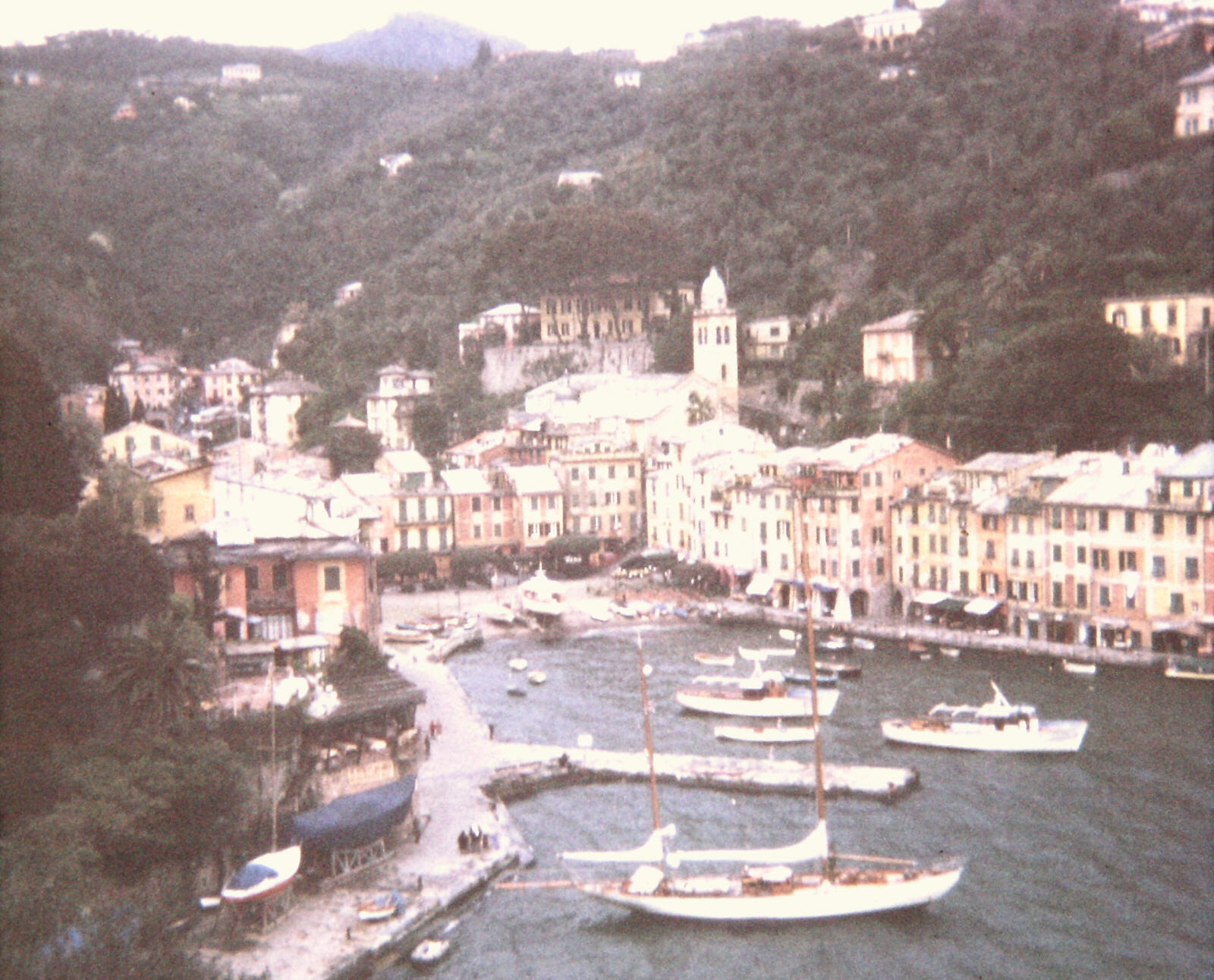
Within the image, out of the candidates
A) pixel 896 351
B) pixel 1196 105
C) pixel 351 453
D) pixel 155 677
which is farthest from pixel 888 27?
pixel 155 677

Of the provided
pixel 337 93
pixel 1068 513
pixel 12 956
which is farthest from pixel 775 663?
pixel 337 93

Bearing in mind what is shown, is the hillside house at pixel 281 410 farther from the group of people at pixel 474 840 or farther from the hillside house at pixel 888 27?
the group of people at pixel 474 840

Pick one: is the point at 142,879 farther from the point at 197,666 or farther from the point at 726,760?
the point at 726,760

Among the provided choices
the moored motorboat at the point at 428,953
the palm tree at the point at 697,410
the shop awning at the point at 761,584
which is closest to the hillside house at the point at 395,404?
the palm tree at the point at 697,410

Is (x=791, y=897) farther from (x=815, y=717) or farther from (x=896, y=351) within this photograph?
(x=896, y=351)

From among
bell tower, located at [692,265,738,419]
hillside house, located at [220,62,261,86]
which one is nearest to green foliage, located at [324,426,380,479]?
bell tower, located at [692,265,738,419]

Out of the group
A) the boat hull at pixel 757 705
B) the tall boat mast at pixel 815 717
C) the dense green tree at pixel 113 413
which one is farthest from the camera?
the dense green tree at pixel 113 413
